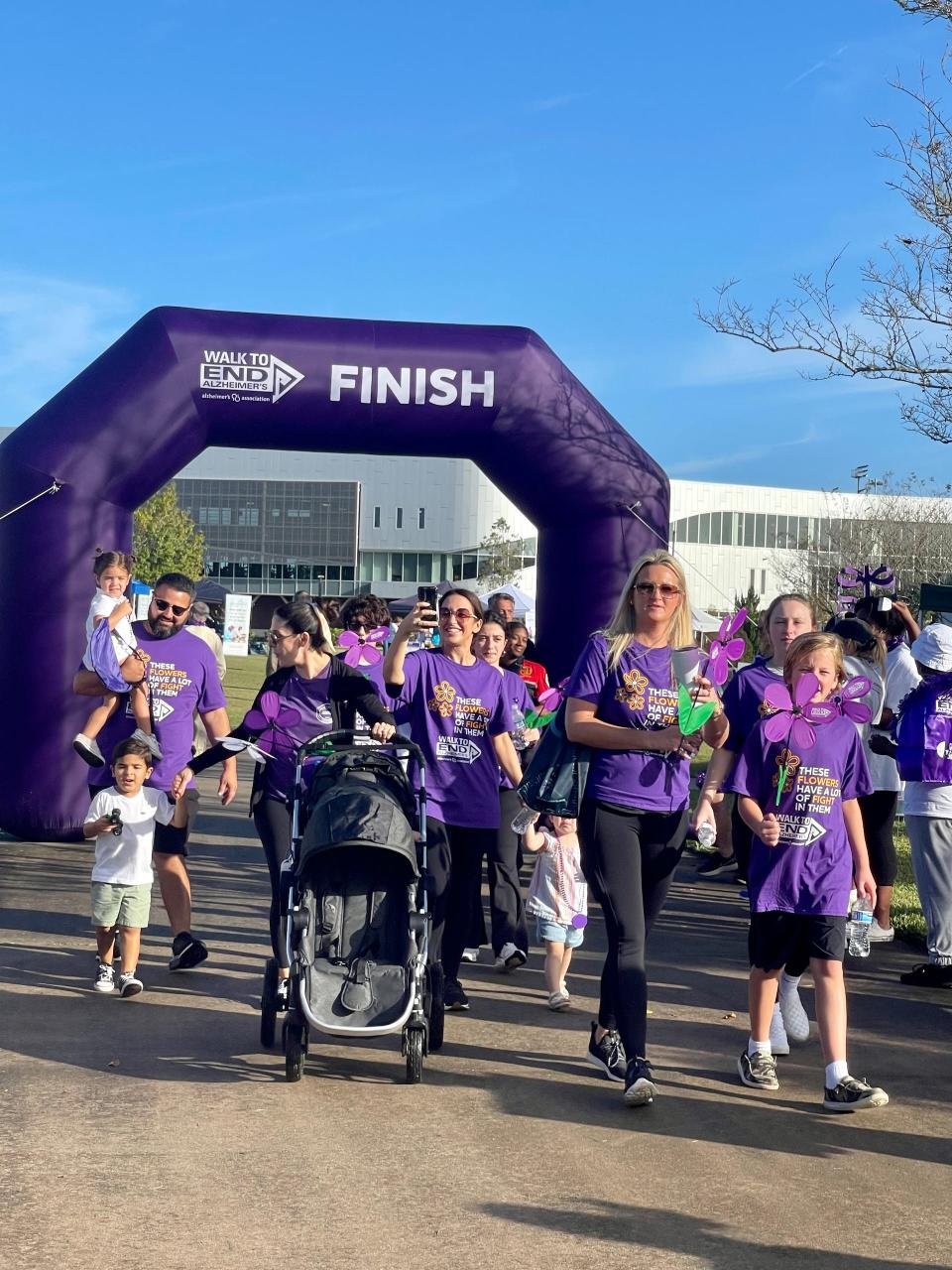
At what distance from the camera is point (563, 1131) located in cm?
529

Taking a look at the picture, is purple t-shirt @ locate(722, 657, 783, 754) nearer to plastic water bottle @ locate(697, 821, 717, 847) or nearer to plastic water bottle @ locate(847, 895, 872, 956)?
plastic water bottle @ locate(697, 821, 717, 847)

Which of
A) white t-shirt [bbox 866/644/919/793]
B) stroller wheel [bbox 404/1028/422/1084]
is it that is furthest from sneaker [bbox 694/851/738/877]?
stroller wheel [bbox 404/1028/422/1084]

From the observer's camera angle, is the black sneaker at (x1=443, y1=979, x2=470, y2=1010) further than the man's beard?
No

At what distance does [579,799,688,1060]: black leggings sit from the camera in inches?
226

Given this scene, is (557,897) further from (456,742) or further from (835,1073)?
(835,1073)

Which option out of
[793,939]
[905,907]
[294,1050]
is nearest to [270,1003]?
[294,1050]

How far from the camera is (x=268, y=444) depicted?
12.5 meters

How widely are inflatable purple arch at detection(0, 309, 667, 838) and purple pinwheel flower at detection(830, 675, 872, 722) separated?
20.1 ft

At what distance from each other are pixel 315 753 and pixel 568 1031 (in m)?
1.70

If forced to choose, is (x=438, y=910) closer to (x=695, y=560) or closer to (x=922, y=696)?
(x=922, y=696)

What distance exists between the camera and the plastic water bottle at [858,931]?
7.10 meters

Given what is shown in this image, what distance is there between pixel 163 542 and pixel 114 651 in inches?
2073

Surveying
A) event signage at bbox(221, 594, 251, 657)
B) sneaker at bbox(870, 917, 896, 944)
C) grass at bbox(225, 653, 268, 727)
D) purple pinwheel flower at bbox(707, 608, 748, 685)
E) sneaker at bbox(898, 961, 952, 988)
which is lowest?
sneaker at bbox(898, 961, 952, 988)

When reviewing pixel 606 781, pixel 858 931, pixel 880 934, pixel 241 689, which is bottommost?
pixel 880 934
